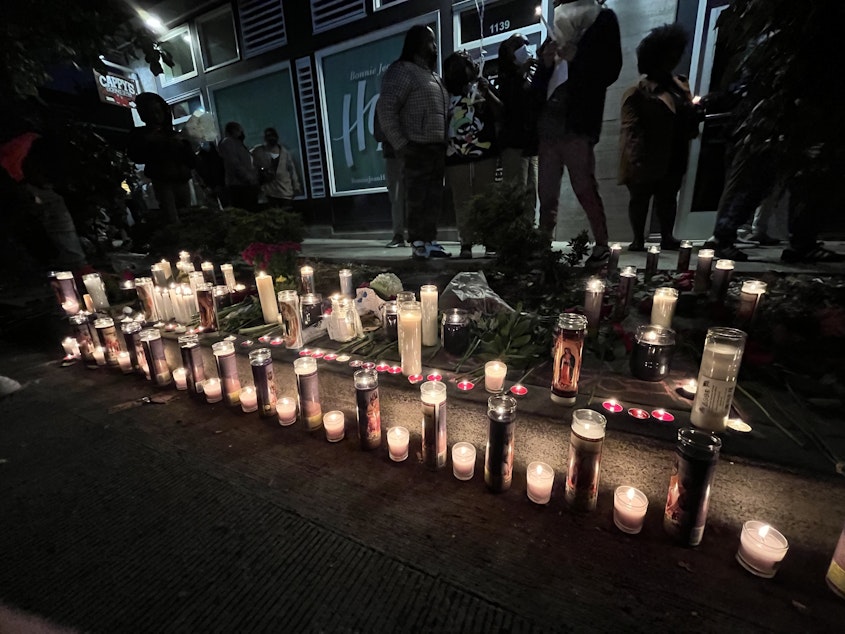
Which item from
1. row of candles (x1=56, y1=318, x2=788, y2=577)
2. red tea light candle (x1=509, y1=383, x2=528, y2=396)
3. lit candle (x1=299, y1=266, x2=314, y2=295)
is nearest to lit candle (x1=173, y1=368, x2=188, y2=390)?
row of candles (x1=56, y1=318, x2=788, y2=577)

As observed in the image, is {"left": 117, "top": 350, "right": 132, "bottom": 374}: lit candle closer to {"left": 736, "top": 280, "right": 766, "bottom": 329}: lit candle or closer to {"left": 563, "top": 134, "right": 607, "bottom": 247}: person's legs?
{"left": 736, "top": 280, "right": 766, "bottom": 329}: lit candle

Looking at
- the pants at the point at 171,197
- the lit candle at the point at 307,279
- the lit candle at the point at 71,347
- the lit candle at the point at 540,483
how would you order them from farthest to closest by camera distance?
1. the pants at the point at 171,197
2. the lit candle at the point at 307,279
3. the lit candle at the point at 71,347
4. the lit candle at the point at 540,483

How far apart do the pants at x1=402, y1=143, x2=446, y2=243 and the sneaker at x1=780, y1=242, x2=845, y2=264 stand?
312cm

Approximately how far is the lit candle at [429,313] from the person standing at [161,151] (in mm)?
5339

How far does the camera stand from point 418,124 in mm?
3791

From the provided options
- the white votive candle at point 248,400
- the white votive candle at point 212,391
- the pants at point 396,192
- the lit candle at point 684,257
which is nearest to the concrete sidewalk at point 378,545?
the white votive candle at point 248,400

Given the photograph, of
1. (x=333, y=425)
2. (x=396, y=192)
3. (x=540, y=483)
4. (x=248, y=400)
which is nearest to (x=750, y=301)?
(x=540, y=483)

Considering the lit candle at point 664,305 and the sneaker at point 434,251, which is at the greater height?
the sneaker at point 434,251

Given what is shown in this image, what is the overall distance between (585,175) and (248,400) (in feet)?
11.1

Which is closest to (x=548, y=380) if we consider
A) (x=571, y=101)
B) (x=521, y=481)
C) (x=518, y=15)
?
(x=521, y=481)

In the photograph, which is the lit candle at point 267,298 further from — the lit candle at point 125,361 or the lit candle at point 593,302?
the lit candle at point 593,302

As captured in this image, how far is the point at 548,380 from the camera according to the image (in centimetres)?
178

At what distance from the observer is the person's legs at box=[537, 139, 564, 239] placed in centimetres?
372

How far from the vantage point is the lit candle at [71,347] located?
2877mm
